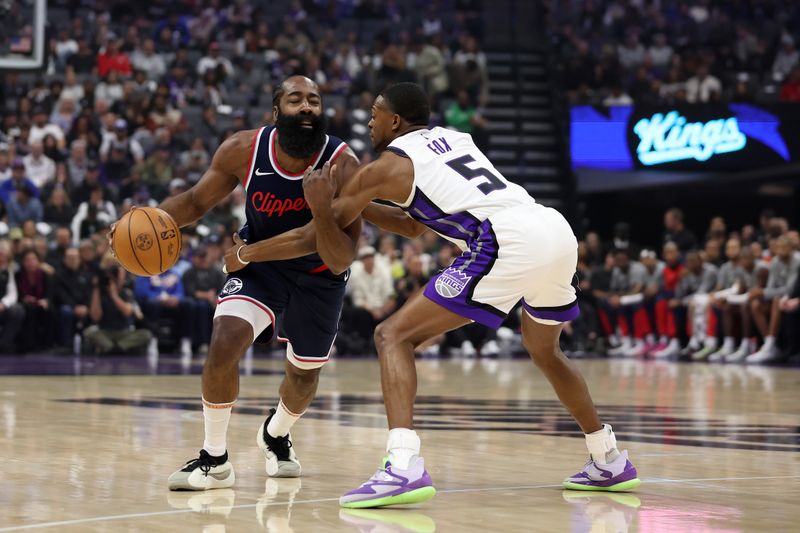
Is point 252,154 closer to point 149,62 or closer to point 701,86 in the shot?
point 149,62

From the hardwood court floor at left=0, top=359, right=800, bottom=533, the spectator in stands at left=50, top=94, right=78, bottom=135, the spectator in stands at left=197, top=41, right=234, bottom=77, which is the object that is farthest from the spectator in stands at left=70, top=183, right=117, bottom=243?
the hardwood court floor at left=0, top=359, right=800, bottom=533

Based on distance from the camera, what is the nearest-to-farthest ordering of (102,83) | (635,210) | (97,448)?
(97,448), (102,83), (635,210)

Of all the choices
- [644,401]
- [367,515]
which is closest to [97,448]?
[367,515]

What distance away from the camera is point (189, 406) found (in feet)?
29.3

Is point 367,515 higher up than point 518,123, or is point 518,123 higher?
point 518,123

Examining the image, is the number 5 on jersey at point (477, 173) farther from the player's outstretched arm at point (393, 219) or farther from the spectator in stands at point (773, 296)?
the spectator in stands at point (773, 296)

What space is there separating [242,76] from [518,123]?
4907 millimetres

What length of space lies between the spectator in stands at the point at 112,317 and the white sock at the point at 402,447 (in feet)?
36.0

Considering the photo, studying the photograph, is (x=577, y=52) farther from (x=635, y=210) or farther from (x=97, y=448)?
(x=97, y=448)

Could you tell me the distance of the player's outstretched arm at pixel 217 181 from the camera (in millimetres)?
5738

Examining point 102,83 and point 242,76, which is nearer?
point 102,83

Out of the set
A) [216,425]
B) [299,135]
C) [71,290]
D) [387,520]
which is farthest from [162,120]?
[387,520]

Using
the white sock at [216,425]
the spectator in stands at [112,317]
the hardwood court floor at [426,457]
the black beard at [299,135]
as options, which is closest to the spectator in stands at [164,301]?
the spectator in stands at [112,317]

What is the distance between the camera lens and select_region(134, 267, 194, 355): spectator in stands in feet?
52.0
